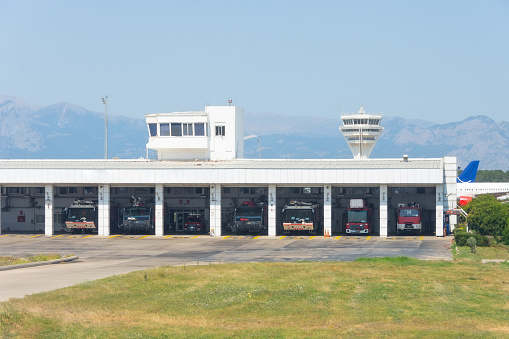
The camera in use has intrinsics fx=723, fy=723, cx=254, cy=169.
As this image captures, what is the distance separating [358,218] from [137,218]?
75.3 feet

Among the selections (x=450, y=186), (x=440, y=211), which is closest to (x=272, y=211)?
(x=440, y=211)

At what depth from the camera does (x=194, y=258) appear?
50219 millimetres

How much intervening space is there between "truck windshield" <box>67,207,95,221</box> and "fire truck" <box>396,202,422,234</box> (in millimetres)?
31955

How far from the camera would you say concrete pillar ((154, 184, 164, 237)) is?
7538cm

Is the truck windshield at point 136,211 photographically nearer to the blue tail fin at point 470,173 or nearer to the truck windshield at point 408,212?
the truck windshield at point 408,212

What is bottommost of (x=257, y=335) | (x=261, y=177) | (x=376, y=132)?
(x=257, y=335)

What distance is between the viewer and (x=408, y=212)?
242 feet

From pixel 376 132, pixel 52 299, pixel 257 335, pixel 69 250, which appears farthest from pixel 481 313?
pixel 376 132

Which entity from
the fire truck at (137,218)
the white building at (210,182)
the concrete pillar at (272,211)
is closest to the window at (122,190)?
the white building at (210,182)

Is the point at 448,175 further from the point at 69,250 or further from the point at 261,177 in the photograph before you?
the point at 69,250

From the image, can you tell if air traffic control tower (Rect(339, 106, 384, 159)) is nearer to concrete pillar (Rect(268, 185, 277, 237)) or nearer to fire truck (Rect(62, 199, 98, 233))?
concrete pillar (Rect(268, 185, 277, 237))

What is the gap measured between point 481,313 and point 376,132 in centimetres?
14183

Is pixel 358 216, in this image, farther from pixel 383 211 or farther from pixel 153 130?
pixel 153 130

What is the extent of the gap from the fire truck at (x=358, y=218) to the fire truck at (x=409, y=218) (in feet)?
10.8
